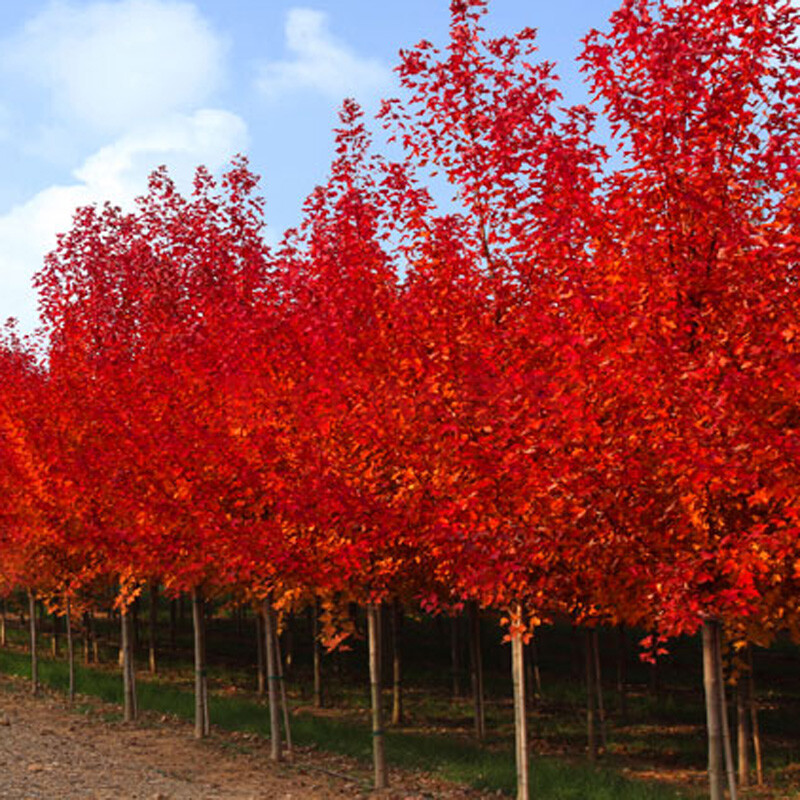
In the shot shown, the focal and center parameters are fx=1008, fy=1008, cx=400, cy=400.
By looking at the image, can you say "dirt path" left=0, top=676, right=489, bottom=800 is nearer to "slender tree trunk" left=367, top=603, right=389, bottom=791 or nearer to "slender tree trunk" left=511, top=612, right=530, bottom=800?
"slender tree trunk" left=367, top=603, right=389, bottom=791

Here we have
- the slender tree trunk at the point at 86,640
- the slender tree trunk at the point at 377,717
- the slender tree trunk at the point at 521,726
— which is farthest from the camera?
the slender tree trunk at the point at 86,640

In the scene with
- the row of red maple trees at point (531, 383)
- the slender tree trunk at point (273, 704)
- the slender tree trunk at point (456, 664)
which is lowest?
the slender tree trunk at point (456, 664)

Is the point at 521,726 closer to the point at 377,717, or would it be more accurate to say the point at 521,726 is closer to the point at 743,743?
the point at 377,717

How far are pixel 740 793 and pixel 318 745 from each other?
285 inches

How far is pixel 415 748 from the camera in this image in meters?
17.8

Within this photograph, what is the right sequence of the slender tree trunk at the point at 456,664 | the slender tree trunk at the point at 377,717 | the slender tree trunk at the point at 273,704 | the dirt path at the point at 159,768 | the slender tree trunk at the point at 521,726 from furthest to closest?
the slender tree trunk at the point at 456,664 → the slender tree trunk at the point at 273,704 → the slender tree trunk at the point at 377,717 → the dirt path at the point at 159,768 → the slender tree trunk at the point at 521,726

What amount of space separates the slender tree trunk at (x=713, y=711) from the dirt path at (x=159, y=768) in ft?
18.6

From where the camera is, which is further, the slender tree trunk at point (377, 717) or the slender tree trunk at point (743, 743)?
the slender tree trunk at point (743, 743)

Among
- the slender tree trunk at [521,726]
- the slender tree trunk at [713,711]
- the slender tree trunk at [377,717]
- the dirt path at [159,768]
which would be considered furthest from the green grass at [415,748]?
the slender tree trunk at [713,711]

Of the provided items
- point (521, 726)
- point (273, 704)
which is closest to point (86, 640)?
point (273, 704)

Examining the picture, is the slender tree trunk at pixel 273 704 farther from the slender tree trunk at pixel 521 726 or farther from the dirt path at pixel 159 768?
the slender tree trunk at pixel 521 726

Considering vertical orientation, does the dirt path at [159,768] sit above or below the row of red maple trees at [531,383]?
below

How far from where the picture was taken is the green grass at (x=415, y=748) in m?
14.4

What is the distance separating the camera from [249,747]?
17906 mm
